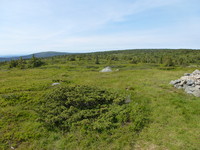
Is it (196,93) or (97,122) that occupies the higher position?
(196,93)

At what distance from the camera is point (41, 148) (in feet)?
25.2

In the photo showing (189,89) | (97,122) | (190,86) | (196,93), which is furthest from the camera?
(190,86)

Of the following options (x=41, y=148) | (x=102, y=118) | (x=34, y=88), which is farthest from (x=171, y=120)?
(x=34, y=88)

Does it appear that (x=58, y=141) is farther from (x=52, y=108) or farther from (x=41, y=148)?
(x=52, y=108)

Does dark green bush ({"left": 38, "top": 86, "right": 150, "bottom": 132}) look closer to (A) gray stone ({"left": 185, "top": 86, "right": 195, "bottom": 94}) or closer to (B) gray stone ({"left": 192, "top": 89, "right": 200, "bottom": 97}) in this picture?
(B) gray stone ({"left": 192, "top": 89, "right": 200, "bottom": 97})

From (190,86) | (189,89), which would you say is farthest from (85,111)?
(190,86)

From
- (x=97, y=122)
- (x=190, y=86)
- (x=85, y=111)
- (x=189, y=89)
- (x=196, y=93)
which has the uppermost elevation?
(x=190, y=86)

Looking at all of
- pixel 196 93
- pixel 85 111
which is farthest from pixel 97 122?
pixel 196 93

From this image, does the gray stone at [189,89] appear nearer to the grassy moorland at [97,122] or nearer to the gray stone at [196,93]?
the gray stone at [196,93]

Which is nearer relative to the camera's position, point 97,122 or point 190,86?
point 97,122

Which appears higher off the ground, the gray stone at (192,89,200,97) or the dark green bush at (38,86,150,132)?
the gray stone at (192,89,200,97)

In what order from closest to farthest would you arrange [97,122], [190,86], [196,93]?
[97,122] → [196,93] → [190,86]

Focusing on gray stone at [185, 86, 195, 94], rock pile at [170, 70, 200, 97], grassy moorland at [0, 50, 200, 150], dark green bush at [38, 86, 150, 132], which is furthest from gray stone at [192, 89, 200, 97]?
dark green bush at [38, 86, 150, 132]

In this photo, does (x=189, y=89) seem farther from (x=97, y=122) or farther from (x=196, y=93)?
(x=97, y=122)
